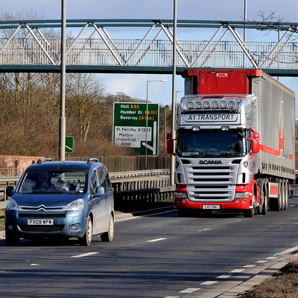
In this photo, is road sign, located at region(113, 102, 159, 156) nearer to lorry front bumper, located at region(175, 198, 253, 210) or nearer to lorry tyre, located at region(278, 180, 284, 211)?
lorry tyre, located at region(278, 180, 284, 211)

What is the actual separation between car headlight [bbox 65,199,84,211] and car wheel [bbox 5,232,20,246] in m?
1.20

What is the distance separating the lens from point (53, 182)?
15.1 m

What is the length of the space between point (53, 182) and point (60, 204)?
0.91 meters

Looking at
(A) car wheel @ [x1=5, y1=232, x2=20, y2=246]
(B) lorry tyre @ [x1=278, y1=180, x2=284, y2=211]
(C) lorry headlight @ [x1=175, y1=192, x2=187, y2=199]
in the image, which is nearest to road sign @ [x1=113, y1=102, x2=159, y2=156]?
(B) lorry tyre @ [x1=278, y1=180, x2=284, y2=211]

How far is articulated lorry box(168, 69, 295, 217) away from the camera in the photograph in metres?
23.9

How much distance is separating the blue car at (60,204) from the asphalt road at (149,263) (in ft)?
1.13

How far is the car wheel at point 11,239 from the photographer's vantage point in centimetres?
1455

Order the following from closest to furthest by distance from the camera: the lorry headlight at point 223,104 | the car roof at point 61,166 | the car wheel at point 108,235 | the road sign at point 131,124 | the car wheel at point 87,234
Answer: the car wheel at point 87,234 → the car roof at point 61,166 → the car wheel at point 108,235 → the lorry headlight at point 223,104 → the road sign at point 131,124

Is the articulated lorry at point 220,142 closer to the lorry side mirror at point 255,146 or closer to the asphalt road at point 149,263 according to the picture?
the lorry side mirror at point 255,146

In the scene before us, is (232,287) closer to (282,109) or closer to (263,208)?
(263,208)

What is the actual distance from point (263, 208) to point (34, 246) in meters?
14.0

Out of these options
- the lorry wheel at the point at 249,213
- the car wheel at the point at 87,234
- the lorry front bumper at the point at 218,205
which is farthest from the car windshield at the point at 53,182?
the lorry wheel at the point at 249,213

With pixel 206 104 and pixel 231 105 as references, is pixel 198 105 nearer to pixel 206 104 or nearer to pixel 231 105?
pixel 206 104

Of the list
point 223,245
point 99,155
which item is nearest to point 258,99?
point 223,245
